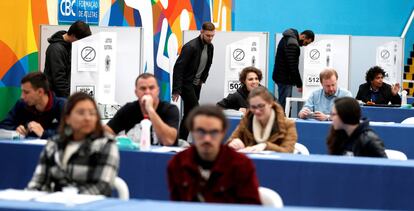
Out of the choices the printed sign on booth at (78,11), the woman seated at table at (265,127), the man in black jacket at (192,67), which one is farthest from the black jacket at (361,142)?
the man in black jacket at (192,67)

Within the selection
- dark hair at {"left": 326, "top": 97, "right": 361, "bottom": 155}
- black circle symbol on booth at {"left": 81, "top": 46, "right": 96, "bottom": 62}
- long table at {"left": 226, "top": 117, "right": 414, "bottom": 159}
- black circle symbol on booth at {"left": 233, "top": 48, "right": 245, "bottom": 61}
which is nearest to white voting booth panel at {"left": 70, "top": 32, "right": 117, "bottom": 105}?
black circle symbol on booth at {"left": 81, "top": 46, "right": 96, "bottom": 62}

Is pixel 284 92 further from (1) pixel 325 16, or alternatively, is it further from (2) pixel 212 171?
(2) pixel 212 171

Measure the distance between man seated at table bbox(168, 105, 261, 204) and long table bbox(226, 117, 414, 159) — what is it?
448 cm

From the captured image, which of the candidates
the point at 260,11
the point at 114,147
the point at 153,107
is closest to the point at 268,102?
the point at 153,107

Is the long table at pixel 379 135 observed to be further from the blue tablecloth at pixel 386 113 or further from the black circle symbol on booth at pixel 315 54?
the black circle symbol on booth at pixel 315 54

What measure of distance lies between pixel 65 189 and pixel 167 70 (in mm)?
8308

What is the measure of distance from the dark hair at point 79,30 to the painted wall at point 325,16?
30.8 ft

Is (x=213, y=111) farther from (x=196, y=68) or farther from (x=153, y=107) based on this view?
(x=196, y=68)

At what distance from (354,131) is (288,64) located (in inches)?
287

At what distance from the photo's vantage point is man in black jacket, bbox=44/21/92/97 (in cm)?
814

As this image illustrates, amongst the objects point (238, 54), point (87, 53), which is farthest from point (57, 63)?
point (238, 54)

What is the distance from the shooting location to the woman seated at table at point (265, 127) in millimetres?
6309

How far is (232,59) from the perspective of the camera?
10.8 m

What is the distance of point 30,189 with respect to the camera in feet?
14.6
